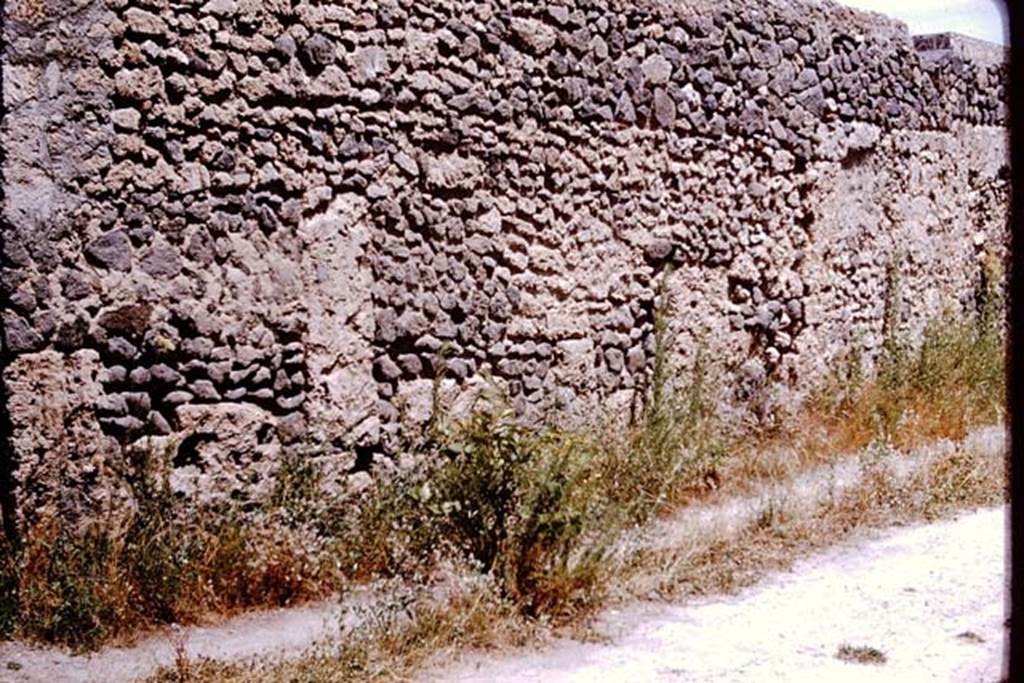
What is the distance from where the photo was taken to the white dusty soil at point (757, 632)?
4902 mm

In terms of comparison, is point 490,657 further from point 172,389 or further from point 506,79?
point 506,79

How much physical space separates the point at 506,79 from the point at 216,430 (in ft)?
8.99

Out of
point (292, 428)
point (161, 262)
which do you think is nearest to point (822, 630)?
point (292, 428)

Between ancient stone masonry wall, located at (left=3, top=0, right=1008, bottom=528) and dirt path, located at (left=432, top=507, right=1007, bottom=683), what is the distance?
1772 millimetres

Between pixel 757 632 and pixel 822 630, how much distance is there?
31cm

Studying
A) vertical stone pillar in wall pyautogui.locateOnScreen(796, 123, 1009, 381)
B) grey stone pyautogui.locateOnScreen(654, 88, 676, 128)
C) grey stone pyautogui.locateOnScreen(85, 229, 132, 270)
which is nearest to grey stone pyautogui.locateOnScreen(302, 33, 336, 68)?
grey stone pyautogui.locateOnScreen(85, 229, 132, 270)

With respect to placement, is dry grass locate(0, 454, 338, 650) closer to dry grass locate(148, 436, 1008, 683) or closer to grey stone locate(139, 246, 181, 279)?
dry grass locate(148, 436, 1008, 683)

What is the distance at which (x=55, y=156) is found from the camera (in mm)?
5359

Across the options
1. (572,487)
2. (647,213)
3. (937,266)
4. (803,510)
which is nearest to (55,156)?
(572,487)

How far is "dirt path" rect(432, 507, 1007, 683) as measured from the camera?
495 cm

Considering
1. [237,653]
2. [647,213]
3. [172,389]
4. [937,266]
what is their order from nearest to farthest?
[237,653] → [172,389] → [647,213] → [937,266]

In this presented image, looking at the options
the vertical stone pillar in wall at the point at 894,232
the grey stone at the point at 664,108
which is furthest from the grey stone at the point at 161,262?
the vertical stone pillar in wall at the point at 894,232

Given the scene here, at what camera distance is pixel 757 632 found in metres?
5.45

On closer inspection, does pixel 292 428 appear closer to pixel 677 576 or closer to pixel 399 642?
pixel 399 642
